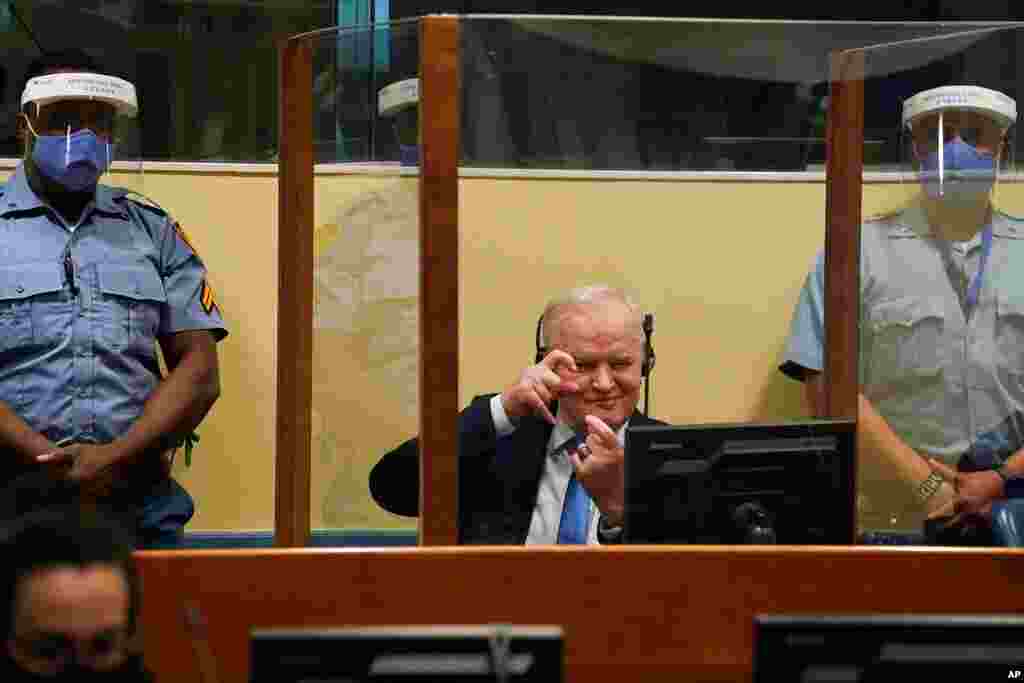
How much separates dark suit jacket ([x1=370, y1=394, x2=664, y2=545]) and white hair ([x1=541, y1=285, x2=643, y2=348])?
0.14 metres

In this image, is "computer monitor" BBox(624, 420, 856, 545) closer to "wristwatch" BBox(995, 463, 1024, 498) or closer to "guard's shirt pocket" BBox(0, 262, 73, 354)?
"wristwatch" BBox(995, 463, 1024, 498)

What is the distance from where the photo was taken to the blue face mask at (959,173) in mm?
2805

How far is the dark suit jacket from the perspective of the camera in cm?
262

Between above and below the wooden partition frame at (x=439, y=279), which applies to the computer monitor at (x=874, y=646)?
below

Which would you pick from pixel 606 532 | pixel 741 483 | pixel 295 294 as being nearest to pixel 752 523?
pixel 741 483

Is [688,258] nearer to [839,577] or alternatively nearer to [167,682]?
[839,577]

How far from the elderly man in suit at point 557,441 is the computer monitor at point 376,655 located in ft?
3.70

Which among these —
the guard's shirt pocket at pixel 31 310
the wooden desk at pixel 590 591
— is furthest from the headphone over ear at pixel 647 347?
the guard's shirt pocket at pixel 31 310

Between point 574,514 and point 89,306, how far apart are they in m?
1.10

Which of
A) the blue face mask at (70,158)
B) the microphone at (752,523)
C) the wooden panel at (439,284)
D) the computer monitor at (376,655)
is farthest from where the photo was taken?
the blue face mask at (70,158)

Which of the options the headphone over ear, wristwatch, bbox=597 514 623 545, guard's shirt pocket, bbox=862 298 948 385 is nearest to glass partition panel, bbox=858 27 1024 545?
guard's shirt pocket, bbox=862 298 948 385

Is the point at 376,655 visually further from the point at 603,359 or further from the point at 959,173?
the point at 959,173

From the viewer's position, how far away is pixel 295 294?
9.71 ft

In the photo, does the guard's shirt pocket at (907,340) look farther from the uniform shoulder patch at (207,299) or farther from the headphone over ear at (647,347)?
the uniform shoulder patch at (207,299)
